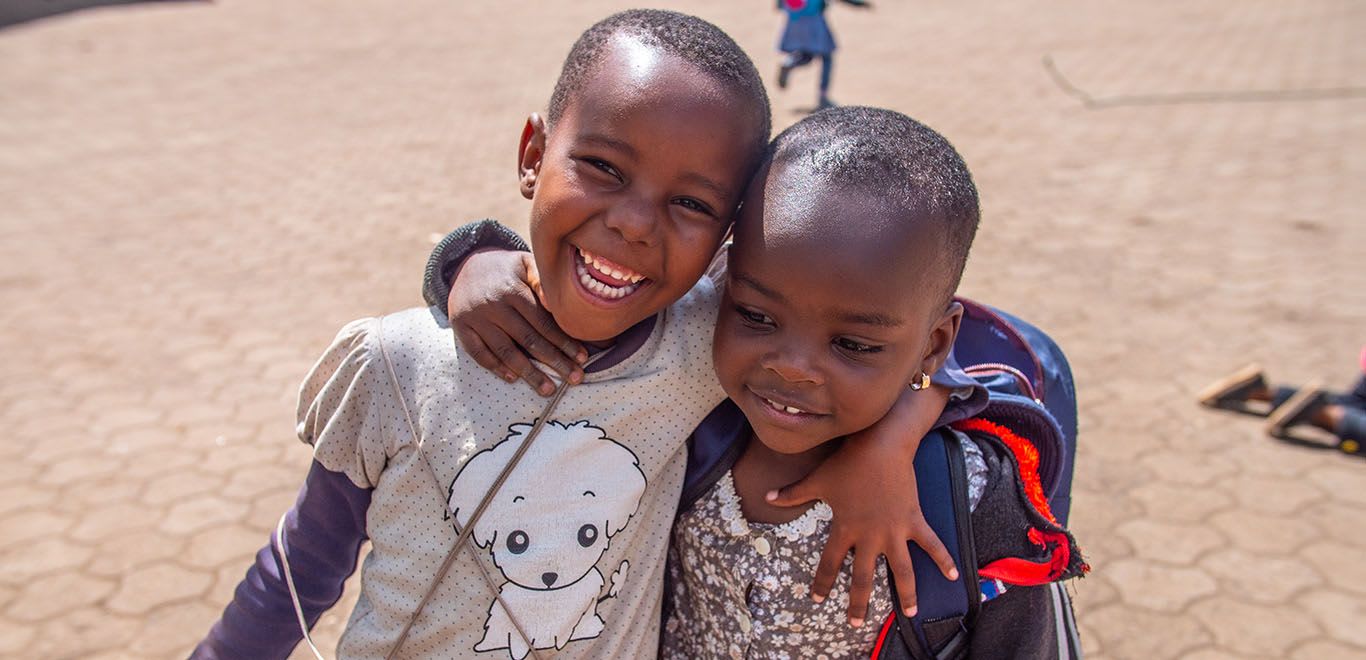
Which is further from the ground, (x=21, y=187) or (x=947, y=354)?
(x=947, y=354)

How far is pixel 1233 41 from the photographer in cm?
1015

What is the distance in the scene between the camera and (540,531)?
131cm

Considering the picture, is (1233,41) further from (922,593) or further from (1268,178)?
(922,593)

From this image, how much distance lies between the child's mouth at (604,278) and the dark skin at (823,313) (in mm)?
125

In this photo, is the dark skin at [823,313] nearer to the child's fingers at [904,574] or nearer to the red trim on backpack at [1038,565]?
the child's fingers at [904,574]

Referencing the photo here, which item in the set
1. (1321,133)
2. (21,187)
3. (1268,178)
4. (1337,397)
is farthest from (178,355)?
(1321,133)

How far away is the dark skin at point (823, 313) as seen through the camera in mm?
1185

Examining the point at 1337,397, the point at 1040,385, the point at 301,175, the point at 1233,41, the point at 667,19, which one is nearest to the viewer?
the point at 667,19

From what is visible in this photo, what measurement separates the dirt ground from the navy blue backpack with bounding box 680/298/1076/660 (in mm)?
1444

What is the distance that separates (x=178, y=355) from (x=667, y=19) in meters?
3.67

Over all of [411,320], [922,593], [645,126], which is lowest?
[922,593]

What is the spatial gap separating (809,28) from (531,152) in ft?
23.0

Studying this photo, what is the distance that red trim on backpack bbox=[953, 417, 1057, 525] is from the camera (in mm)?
1306

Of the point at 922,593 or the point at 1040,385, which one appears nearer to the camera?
the point at 922,593
